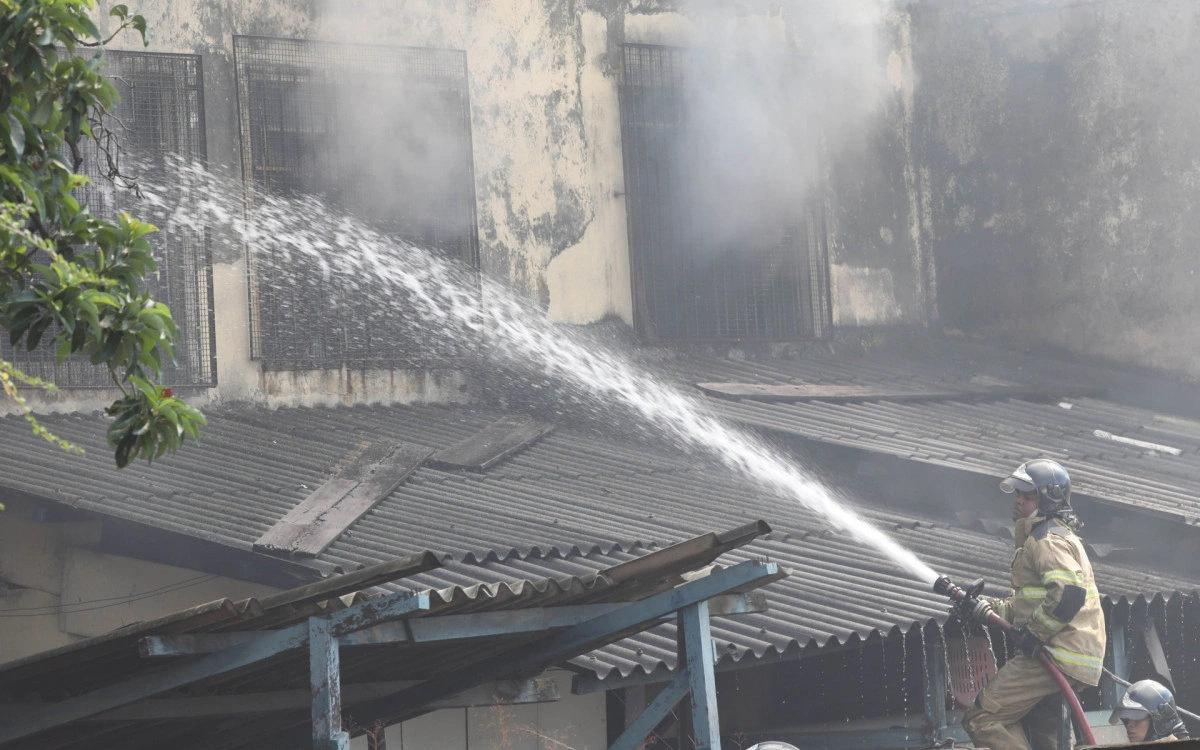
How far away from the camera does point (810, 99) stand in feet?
47.9

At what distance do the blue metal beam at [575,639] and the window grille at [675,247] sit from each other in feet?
24.3

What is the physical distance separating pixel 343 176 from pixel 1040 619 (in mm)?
6647

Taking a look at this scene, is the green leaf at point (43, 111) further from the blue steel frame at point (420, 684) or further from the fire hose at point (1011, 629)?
the fire hose at point (1011, 629)

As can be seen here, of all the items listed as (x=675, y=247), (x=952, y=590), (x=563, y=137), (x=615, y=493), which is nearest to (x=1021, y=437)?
(x=615, y=493)

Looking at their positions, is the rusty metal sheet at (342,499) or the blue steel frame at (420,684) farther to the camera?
the rusty metal sheet at (342,499)

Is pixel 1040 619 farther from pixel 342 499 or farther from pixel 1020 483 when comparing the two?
pixel 342 499

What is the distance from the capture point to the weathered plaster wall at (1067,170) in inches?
549

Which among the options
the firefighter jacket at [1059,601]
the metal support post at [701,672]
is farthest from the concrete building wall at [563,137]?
the metal support post at [701,672]

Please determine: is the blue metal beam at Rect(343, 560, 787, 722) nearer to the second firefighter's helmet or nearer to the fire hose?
the fire hose

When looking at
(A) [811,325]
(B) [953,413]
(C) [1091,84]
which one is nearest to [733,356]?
(A) [811,325]

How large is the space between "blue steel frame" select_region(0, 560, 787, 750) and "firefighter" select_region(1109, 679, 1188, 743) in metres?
3.36

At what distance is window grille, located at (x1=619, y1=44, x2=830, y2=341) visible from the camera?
13688 millimetres

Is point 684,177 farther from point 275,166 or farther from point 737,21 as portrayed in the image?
point 275,166

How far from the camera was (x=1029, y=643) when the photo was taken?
788 centimetres
